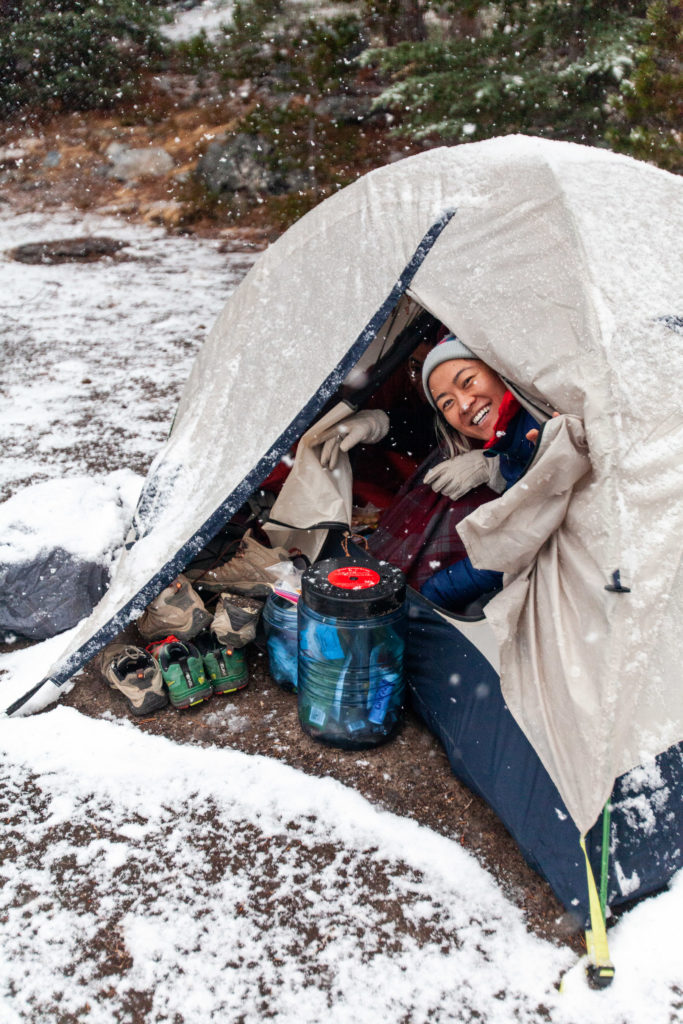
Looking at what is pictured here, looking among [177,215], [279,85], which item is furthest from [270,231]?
[279,85]

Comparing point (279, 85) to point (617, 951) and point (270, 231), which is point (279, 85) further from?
point (617, 951)

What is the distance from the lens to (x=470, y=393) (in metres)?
2.73

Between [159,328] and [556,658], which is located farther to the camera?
[159,328]

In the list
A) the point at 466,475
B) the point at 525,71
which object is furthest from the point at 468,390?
the point at 525,71

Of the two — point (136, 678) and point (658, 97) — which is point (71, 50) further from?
point (136, 678)

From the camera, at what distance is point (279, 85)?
474 inches

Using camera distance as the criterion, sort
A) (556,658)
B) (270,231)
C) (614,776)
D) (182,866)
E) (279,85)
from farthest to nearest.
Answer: (279,85), (270,231), (182,866), (556,658), (614,776)

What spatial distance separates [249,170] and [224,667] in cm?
972

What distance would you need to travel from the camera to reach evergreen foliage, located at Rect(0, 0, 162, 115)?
42.2 feet

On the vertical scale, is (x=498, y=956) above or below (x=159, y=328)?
above

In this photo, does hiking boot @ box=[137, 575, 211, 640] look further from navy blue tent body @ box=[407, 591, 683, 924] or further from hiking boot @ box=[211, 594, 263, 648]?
navy blue tent body @ box=[407, 591, 683, 924]

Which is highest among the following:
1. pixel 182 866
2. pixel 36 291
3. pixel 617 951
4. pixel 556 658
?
pixel 556 658

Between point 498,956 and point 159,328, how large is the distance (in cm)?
706

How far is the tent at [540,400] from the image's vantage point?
6.77 ft
